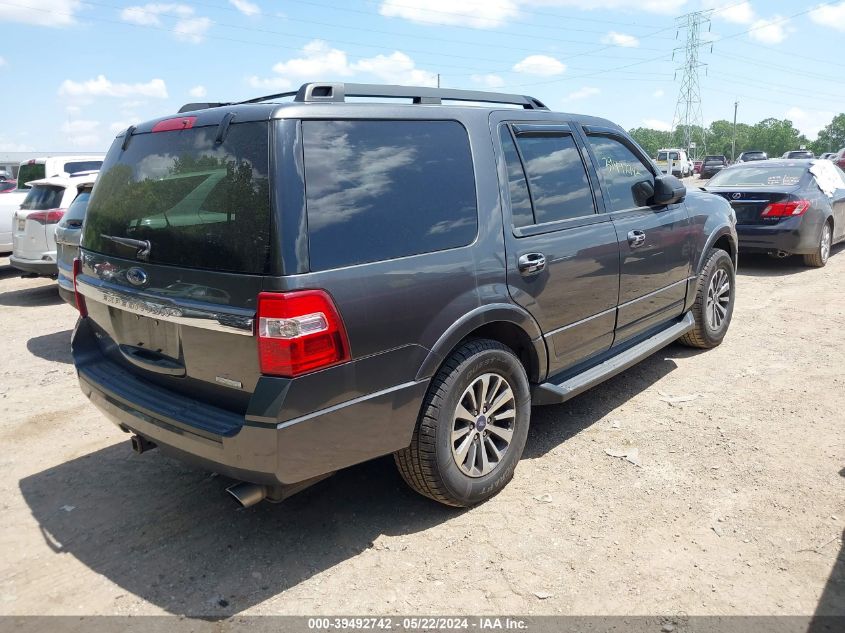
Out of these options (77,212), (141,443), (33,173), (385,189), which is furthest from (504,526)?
(33,173)

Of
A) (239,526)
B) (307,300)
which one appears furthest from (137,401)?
(307,300)

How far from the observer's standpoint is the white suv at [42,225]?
28.6 feet

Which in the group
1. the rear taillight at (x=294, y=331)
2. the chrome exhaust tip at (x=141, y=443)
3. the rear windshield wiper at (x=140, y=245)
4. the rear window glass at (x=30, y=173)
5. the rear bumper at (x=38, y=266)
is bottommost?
the chrome exhaust tip at (x=141, y=443)

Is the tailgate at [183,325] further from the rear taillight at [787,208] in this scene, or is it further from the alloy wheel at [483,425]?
Result: the rear taillight at [787,208]

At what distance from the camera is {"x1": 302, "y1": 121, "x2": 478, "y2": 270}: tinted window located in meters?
2.62

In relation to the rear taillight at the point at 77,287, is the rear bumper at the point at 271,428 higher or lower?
lower

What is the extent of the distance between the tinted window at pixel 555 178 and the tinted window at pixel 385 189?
0.55 m

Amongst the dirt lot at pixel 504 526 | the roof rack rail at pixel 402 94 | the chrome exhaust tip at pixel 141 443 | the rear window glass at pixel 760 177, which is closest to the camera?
the dirt lot at pixel 504 526

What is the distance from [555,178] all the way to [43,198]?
806 centimetres

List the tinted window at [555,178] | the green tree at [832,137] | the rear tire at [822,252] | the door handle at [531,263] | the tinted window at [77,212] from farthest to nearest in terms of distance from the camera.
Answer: the green tree at [832,137] < the rear tire at [822,252] < the tinted window at [77,212] < the tinted window at [555,178] < the door handle at [531,263]

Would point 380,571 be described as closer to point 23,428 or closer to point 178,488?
point 178,488

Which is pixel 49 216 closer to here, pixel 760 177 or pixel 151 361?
pixel 151 361

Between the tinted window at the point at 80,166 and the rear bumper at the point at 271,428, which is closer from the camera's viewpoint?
the rear bumper at the point at 271,428

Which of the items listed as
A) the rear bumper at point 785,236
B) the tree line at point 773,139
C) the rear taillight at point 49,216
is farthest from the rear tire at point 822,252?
the tree line at point 773,139
